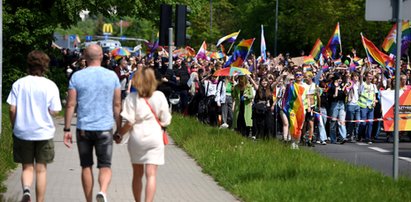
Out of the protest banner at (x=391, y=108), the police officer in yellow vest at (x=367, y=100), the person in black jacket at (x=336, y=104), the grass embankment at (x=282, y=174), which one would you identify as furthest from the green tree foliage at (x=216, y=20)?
the grass embankment at (x=282, y=174)

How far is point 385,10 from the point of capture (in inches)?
496

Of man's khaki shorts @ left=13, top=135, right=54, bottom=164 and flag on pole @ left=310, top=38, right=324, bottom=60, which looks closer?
man's khaki shorts @ left=13, top=135, right=54, bottom=164

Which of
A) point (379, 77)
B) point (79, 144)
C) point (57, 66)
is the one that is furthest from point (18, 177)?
point (57, 66)

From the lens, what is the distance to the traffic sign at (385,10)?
12.5 m

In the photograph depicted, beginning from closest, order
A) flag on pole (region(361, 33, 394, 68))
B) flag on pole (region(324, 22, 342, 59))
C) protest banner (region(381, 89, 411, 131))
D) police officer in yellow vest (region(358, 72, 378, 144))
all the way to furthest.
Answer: protest banner (region(381, 89, 411, 131)) → police officer in yellow vest (region(358, 72, 378, 144)) → flag on pole (region(361, 33, 394, 68)) → flag on pole (region(324, 22, 342, 59))

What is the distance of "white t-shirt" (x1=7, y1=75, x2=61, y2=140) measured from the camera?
10250mm

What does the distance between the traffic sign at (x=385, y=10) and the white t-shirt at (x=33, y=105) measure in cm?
415

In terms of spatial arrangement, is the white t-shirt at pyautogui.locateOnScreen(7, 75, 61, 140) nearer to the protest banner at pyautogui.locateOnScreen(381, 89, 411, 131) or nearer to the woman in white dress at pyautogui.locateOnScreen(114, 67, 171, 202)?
the woman in white dress at pyautogui.locateOnScreen(114, 67, 171, 202)

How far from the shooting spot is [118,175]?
46.5 feet

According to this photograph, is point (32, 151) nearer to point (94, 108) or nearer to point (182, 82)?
point (94, 108)

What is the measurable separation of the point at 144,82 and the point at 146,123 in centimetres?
40

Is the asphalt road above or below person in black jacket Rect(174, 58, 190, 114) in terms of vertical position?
below

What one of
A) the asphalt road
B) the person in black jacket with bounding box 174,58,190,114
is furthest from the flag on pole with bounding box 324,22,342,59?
the asphalt road

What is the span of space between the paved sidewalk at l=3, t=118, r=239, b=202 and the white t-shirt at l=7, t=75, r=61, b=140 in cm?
84
